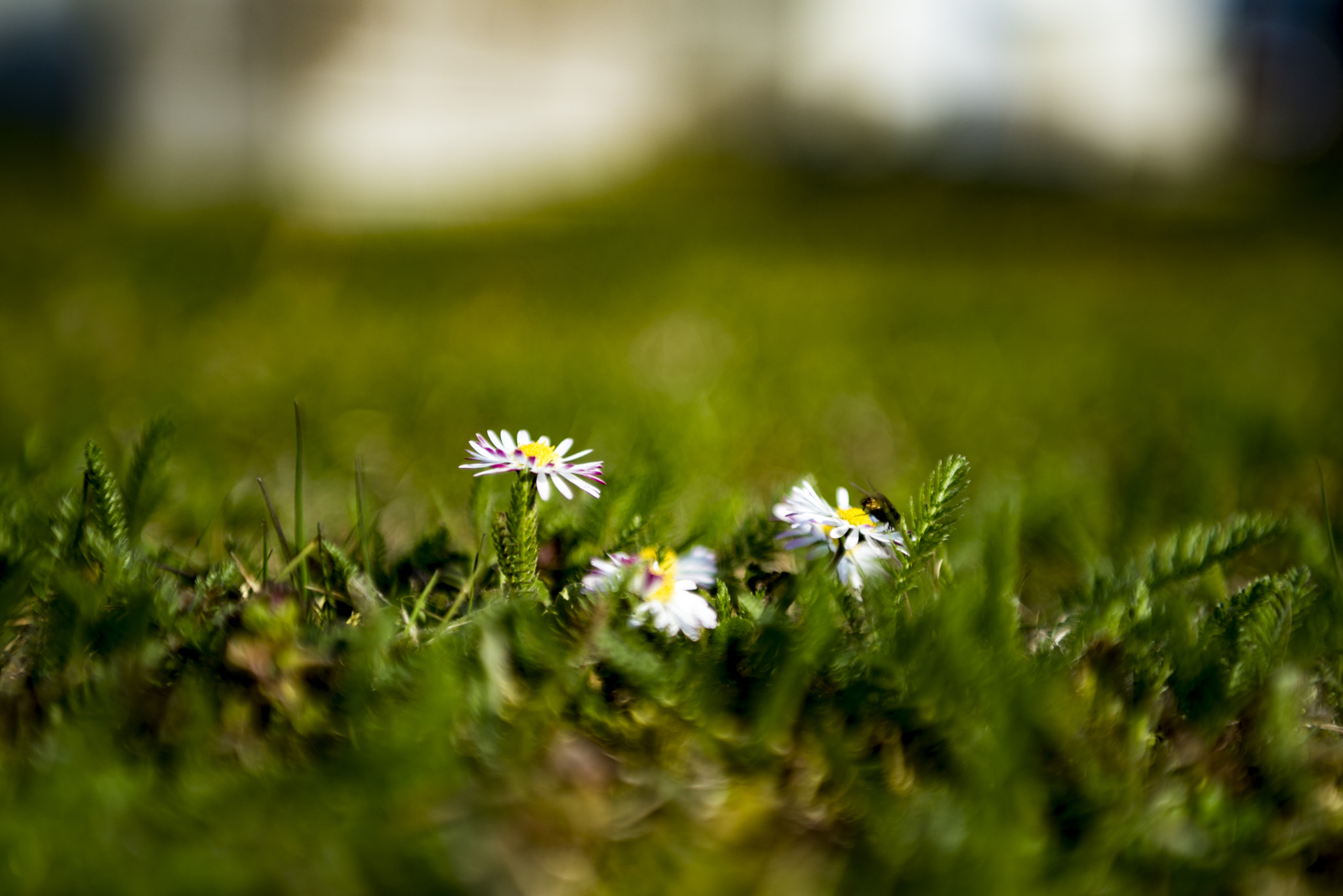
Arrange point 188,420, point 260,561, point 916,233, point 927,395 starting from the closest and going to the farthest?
1. point 260,561
2. point 188,420
3. point 927,395
4. point 916,233

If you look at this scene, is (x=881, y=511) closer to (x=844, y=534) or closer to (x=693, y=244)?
(x=844, y=534)

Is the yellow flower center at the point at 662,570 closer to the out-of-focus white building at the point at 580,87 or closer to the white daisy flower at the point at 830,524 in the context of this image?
the white daisy flower at the point at 830,524

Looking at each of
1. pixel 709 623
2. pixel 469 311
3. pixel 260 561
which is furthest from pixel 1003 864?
pixel 469 311

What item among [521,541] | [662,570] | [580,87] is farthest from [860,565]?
[580,87]

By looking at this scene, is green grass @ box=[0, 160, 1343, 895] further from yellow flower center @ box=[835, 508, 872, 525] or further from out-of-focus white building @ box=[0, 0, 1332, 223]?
out-of-focus white building @ box=[0, 0, 1332, 223]

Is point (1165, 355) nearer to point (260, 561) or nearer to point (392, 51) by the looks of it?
point (260, 561)
